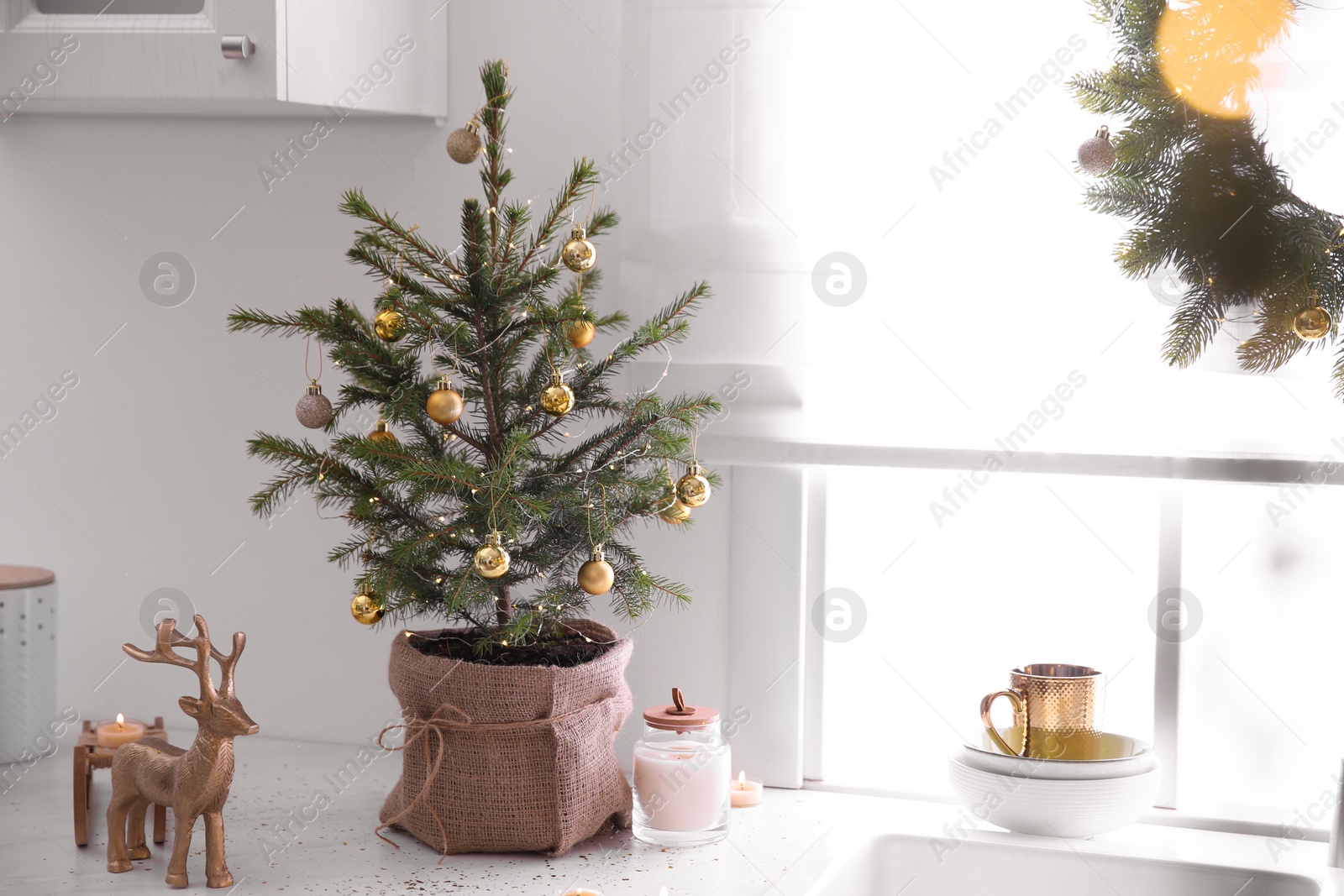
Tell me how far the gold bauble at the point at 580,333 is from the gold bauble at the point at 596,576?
190mm

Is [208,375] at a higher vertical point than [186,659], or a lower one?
higher

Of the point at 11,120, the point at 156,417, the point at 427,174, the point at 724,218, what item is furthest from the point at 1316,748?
the point at 11,120

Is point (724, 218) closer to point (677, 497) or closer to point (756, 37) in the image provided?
point (756, 37)

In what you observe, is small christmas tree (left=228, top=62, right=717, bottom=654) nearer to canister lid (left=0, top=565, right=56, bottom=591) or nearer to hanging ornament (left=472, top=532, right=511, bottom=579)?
hanging ornament (left=472, top=532, right=511, bottom=579)

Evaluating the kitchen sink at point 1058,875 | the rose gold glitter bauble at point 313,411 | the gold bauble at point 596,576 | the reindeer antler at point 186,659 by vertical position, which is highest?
the rose gold glitter bauble at point 313,411

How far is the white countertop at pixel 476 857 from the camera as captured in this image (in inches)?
41.4

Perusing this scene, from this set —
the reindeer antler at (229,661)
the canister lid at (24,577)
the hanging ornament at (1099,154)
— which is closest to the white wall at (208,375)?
the canister lid at (24,577)

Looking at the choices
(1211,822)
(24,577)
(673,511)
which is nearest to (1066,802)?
(1211,822)

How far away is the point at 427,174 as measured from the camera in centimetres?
137

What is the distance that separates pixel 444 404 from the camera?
101 centimetres

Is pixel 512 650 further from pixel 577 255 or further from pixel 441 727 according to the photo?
pixel 577 255

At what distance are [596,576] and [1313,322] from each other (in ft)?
2.20

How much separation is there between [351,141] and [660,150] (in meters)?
0.37

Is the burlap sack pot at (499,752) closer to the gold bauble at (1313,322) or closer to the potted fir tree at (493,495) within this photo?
the potted fir tree at (493,495)
